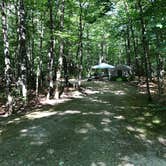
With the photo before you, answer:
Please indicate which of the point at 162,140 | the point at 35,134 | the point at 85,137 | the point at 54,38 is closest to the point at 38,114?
the point at 35,134

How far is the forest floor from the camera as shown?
9.34m

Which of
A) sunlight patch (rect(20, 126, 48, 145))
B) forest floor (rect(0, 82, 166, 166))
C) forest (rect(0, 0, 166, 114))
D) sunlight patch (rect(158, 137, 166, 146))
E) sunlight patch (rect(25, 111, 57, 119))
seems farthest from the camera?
forest (rect(0, 0, 166, 114))

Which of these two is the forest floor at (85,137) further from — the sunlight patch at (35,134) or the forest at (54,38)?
the forest at (54,38)

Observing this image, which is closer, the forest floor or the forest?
the forest floor

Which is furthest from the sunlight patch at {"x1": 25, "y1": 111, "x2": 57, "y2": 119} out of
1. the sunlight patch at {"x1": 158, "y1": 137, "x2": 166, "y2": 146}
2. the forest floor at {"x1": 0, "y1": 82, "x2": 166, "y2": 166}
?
the sunlight patch at {"x1": 158, "y1": 137, "x2": 166, "y2": 146}

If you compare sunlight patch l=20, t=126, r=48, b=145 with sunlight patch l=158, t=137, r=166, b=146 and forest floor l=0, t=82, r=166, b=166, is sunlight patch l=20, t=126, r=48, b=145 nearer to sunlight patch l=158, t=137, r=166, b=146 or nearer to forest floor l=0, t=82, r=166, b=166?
forest floor l=0, t=82, r=166, b=166

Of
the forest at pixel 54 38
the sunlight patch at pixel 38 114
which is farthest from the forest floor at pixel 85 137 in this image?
the forest at pixel 54 38

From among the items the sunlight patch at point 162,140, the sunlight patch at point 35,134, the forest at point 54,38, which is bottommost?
the sunlight patch at point 162,140

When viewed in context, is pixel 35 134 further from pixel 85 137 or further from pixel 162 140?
pixel 162 140

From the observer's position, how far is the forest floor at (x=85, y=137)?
9.34 metres

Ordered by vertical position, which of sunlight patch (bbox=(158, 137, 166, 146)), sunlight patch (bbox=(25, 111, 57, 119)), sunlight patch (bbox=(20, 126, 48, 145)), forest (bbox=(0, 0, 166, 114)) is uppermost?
forest (bbox=(0, 0, 166, 114))

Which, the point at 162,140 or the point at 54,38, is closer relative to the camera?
the point at 162,140

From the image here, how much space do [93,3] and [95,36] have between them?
2681 centimetres

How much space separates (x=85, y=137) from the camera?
11.2 meters
